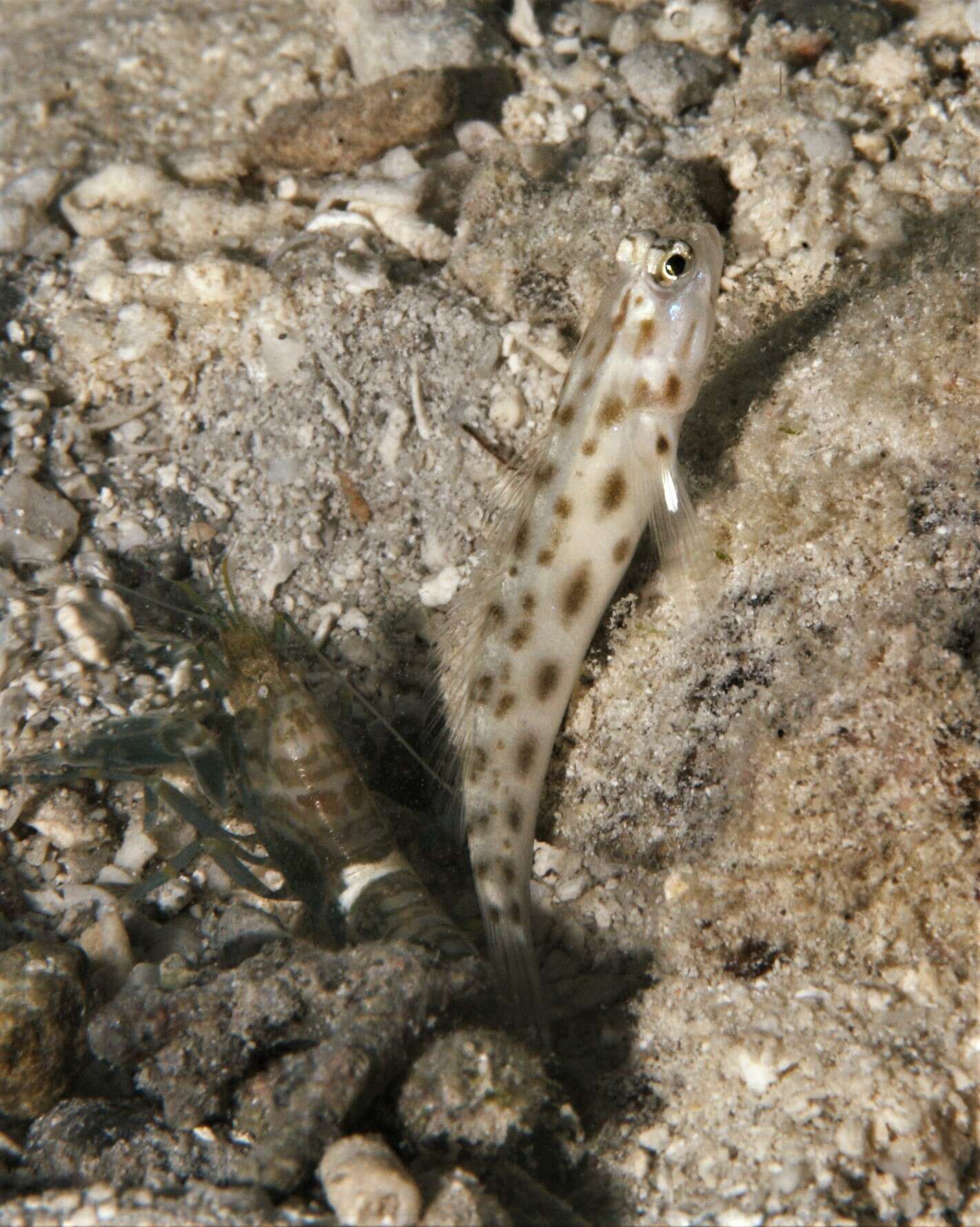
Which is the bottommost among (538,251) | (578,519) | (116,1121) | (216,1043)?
(116,1121)

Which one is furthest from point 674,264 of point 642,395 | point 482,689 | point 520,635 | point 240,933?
point 240,933

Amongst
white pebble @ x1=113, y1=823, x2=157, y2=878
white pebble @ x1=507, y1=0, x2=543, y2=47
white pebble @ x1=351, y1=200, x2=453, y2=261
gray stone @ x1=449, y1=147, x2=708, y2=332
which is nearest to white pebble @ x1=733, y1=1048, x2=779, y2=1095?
white pebble @ x1=113, y1=823, x2=157, y2=878

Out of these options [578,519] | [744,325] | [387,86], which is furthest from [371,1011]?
[387,86]

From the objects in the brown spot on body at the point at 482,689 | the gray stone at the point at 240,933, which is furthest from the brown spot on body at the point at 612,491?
the gray stone at the point at 240,933

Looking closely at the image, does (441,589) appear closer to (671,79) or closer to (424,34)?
(671,79)

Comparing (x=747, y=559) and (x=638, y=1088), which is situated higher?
(x=747, y=559)

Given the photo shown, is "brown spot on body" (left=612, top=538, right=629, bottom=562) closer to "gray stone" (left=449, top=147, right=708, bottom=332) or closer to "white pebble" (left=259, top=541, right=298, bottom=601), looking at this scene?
"gray stone" (left=449, top=147, right=708, bottom=332)

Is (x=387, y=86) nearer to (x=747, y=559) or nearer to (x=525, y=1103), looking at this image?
(x=747, y=559)
